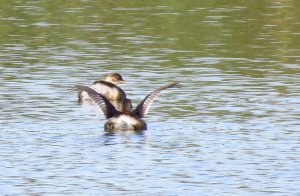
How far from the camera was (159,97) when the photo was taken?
80.3ft

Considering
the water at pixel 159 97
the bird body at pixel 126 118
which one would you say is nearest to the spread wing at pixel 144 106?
the bird body at pixel 126 118

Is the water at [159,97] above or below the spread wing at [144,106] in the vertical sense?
below

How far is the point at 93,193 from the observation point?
1573 cm

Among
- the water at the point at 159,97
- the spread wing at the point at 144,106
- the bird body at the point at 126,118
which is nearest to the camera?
the water at the point at 159,97

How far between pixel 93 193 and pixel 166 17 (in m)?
21.8

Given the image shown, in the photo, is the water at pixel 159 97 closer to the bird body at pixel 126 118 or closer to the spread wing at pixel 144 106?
the bird body at pixel 126 118

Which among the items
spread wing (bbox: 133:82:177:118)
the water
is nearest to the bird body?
spread wing (bbox: 133:82:177:118)

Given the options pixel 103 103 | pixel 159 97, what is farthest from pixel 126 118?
pixel 159 97

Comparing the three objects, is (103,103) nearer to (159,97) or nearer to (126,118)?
(126,118)

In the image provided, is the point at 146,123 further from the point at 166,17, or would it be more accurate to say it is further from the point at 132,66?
the point at 166,17

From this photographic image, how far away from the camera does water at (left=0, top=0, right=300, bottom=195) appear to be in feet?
55.1

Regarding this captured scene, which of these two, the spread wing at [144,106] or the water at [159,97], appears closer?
the water at [159,97]

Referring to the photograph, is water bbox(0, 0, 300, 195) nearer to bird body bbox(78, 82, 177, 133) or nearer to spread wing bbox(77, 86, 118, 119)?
bird body bbox(78, 82, 177, 133)

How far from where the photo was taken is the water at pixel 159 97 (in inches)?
661
